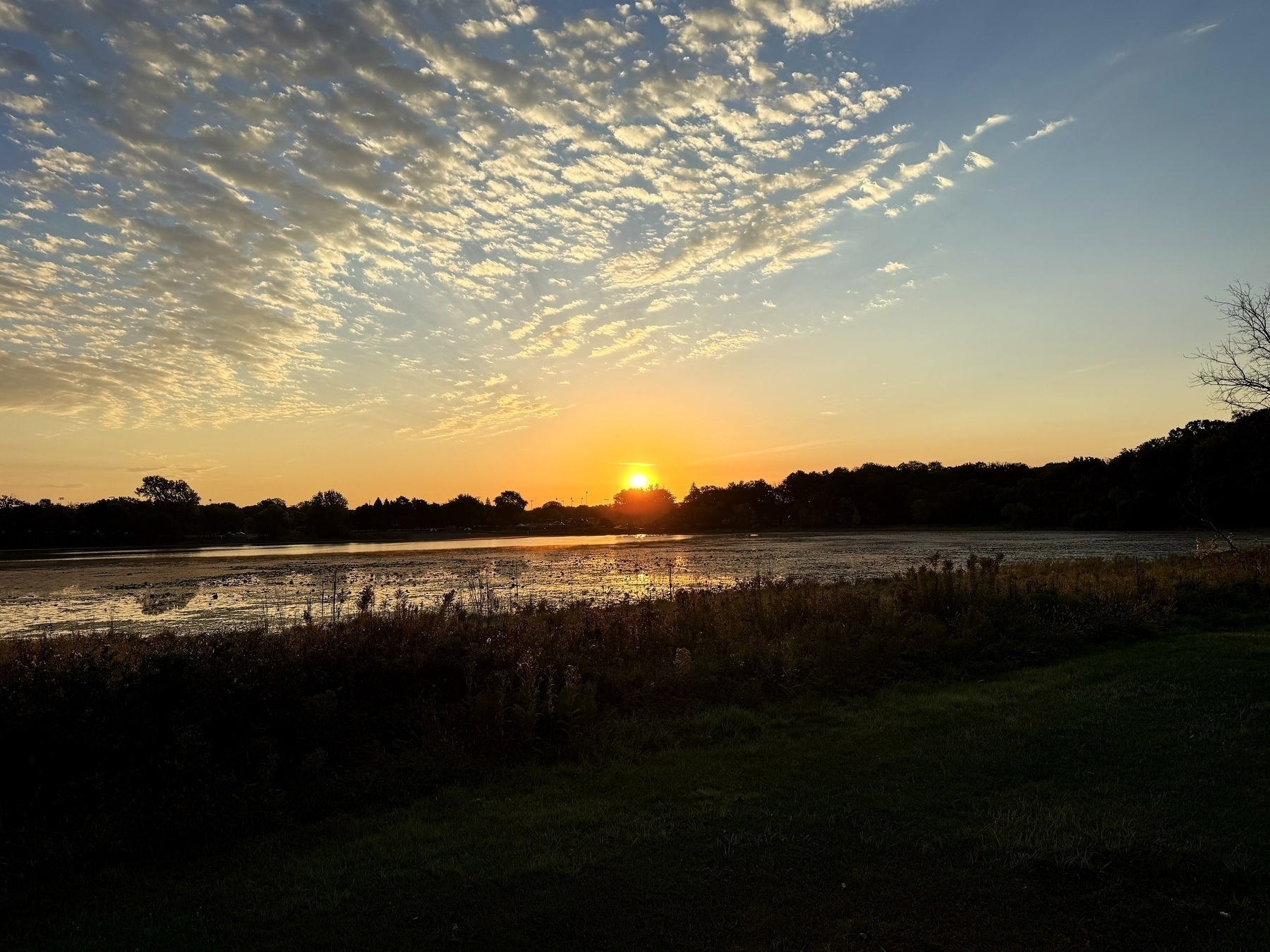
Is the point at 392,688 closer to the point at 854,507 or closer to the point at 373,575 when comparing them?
the point at 373,575

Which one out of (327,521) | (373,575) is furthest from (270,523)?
(373,575)

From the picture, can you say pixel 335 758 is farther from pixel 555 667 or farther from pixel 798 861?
pixel 798 861

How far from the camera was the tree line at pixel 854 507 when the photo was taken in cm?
7388

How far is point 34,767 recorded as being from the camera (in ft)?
22.1

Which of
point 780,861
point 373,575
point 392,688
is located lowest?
point 780,861

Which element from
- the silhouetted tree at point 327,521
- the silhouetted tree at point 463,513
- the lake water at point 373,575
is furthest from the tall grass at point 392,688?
the silhouetted tree at point 463,513

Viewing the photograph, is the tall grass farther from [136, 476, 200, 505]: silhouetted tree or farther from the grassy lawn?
[136, 476, 200, 505]: silhouetted tree

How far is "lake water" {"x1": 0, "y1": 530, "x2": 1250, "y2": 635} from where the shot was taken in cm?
2328

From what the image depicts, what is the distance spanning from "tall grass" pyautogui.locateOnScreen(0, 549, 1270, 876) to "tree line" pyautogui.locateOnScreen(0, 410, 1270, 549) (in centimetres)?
1563

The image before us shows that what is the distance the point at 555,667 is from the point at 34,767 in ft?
18.7

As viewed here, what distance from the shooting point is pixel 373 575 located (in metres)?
35.5

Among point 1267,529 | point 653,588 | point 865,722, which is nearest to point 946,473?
point 1267,529

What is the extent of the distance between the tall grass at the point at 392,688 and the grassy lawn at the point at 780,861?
70cm

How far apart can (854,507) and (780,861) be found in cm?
14940
